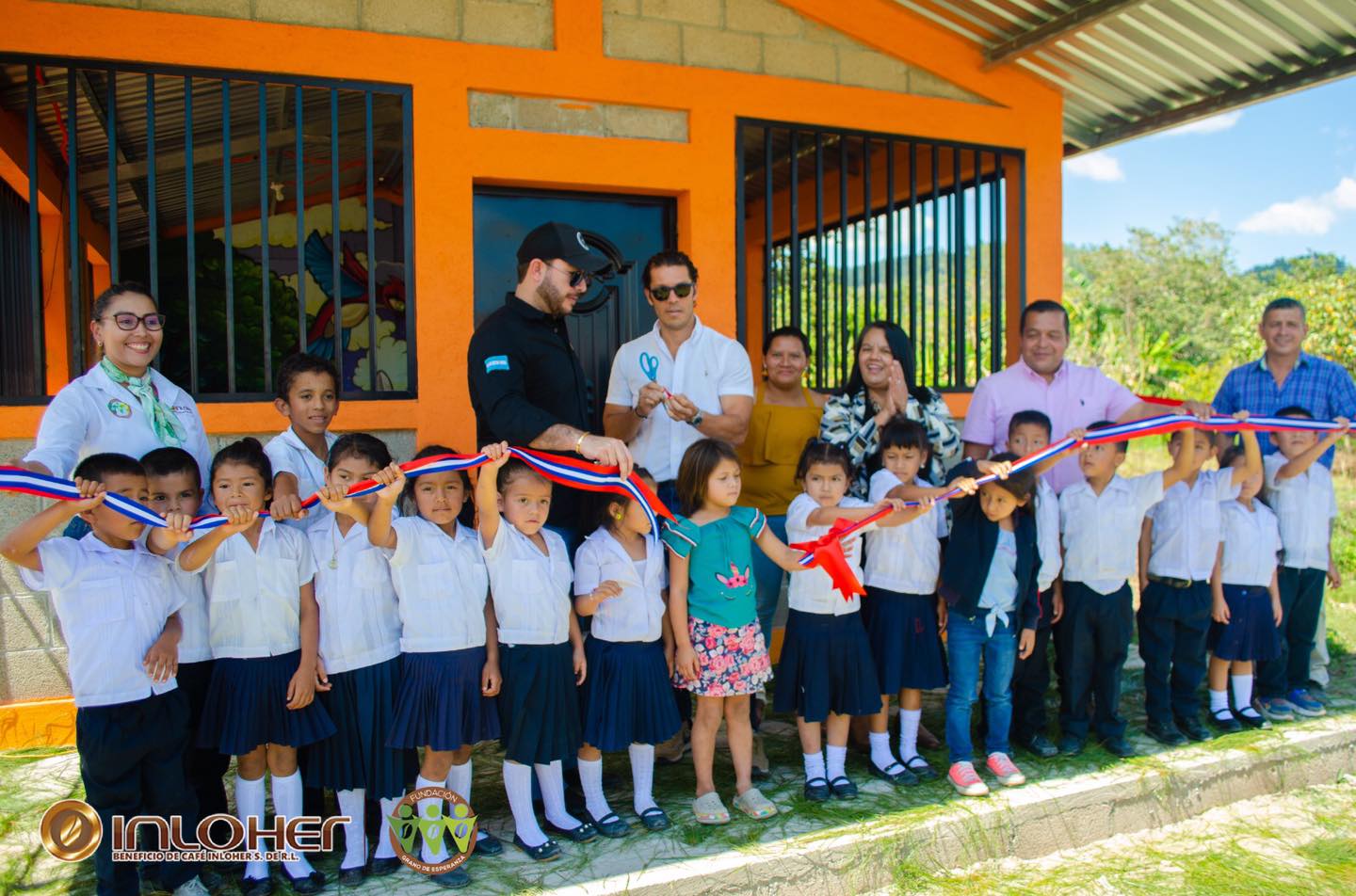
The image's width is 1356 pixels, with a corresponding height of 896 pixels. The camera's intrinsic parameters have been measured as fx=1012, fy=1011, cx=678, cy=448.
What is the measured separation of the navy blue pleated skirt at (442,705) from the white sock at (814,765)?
4.06ft

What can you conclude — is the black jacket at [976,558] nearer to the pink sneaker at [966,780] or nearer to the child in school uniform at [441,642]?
the pink sneaker at [966,780]

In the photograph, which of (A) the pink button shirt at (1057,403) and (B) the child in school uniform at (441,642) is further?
(A) the pink button shirt at (1057,403)

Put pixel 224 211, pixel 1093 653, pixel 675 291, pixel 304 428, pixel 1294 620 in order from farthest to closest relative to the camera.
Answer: pixel 224 211, pixel 1294 620, pixel 1093 653, pixel 675 291, pixel 304 428

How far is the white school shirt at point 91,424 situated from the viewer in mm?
3006

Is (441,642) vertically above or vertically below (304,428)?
below

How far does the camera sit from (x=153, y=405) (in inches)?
129

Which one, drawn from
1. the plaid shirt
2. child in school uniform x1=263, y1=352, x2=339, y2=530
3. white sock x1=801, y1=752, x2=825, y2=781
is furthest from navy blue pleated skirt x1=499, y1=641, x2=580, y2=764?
the plaid shirt

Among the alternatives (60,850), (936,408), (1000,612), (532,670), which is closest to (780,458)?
(936,408)

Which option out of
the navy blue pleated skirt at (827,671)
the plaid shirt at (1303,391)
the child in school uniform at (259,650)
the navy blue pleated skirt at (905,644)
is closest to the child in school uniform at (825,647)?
the navy blue pleated skirt at (827,671)

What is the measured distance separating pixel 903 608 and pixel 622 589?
119cm

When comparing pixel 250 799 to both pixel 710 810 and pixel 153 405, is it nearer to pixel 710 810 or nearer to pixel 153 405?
pixel 153 405

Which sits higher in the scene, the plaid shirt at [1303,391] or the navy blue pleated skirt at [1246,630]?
the plaid shirt at [1303,391]

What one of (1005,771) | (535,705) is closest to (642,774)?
(535,705)

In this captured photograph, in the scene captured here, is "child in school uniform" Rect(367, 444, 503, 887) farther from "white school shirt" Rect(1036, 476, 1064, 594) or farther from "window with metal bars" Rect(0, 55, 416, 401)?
"white school shirt" Rect(1036, 476, 1064, 594)
